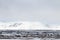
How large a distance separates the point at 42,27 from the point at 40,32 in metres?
0.36

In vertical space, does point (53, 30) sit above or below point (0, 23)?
below

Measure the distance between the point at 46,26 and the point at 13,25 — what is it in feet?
5.94

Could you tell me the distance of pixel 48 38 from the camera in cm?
738

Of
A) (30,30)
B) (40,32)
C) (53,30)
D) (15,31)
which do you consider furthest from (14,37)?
(53,30)

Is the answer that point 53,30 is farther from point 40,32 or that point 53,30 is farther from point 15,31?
point 15,31

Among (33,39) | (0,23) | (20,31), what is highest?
(0,23)

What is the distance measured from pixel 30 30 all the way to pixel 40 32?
0.66 metres

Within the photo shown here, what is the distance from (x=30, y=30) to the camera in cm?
725

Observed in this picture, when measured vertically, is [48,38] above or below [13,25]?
below

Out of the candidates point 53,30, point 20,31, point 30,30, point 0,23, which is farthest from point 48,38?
point 0,23

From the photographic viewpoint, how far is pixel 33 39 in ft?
24.6

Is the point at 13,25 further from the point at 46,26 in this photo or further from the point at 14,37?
the point at 46,26

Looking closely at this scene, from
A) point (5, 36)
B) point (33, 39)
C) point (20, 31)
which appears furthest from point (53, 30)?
point (5, 36)

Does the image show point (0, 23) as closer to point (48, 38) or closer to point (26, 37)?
point (26, 37)
